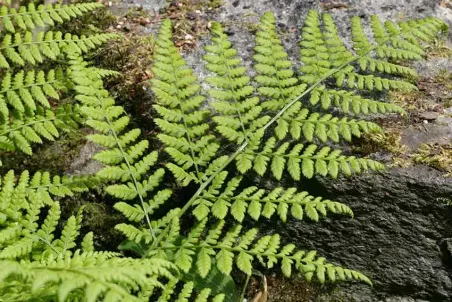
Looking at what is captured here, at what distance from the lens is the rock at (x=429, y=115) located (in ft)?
11.1

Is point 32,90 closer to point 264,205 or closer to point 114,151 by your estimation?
point 114,151

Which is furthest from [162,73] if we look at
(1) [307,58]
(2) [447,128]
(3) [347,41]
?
(2) [447,128]

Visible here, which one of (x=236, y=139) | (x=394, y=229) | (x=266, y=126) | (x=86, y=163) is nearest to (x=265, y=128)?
(x=266, y=126)

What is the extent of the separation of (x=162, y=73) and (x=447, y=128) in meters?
1.82

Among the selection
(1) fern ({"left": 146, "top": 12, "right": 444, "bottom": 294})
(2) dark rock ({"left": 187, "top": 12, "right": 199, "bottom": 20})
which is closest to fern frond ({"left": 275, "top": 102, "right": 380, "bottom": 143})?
(1) fern ({"left": 146, "top": 12, "right": 444, "bottom": 294})

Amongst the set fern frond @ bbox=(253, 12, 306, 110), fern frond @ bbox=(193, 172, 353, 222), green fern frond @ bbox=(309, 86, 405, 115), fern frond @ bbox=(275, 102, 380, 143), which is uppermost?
fern frond @ bbox=(253, 12, 306, 110)

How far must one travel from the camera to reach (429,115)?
3385 millimetres

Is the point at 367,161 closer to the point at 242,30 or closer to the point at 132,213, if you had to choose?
the point at 132,213

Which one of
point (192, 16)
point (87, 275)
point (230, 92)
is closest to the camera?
point (87, 275)

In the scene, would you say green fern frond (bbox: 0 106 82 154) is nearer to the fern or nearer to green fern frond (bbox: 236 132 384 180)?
the fern

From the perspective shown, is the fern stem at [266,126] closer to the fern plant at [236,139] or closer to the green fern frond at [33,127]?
the fern plant at [236,139]

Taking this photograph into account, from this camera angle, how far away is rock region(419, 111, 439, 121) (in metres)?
3.37

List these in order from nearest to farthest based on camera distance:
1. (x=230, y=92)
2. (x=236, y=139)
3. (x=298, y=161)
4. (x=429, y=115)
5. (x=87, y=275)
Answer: (x=87, y=275) < (x=298, y=161) < (x=230, y=92) < (x=236, y=139) < (x=429, y=115)

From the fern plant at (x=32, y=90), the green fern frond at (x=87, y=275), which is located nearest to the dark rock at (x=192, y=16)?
the fern plant at (x=32, y=90)
